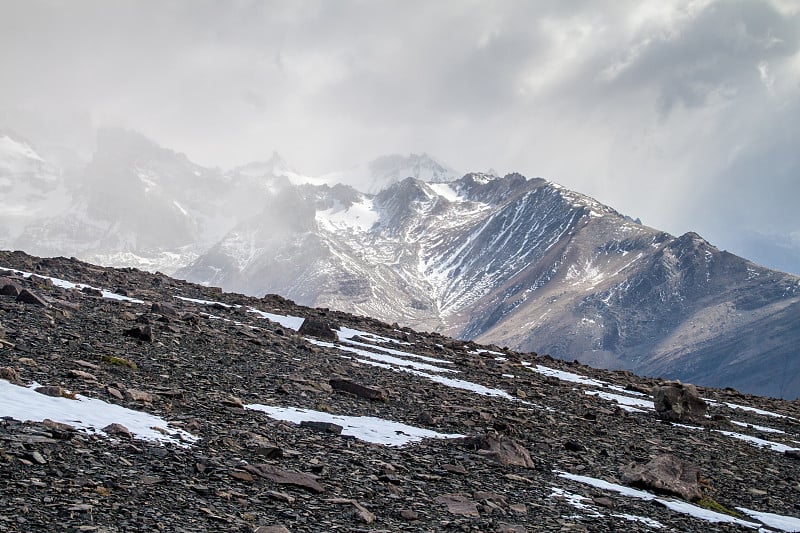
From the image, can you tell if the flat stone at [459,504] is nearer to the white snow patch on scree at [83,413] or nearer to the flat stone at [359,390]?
the white snow patch on scree at [83,413]

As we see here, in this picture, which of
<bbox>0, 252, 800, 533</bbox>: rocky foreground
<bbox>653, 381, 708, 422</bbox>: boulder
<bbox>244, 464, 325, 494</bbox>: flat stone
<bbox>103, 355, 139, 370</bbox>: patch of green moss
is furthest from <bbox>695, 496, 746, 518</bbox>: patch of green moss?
<bbox>103, 355, 139, 370</bbox>: patch of green moss

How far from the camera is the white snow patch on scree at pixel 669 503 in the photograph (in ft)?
62.9

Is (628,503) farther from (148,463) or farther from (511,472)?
(148,463)

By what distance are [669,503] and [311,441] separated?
10054 mm

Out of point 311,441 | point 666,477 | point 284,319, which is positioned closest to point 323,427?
point 311,441

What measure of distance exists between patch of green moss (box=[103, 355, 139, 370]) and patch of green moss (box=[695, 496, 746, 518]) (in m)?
17.6

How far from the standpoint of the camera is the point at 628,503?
61.8 ft

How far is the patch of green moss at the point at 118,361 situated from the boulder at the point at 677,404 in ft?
86.7

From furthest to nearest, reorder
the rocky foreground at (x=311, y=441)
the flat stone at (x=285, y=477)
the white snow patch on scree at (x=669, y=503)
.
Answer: the white snow patch on scree at (x=669, y=503)
the flat stone at (x=285, y=477)
the rocky foreground at (x=311, y=441)

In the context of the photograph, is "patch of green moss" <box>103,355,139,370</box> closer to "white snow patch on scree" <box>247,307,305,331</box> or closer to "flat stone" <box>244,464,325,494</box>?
"flat stone" <box>244,464,325,494</box>

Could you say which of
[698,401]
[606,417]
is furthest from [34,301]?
[698,401]

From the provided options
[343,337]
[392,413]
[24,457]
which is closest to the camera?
[24,457]

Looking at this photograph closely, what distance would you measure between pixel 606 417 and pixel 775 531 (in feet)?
47.0

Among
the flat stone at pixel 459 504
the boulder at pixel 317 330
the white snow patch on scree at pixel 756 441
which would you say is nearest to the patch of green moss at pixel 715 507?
the flat stone at pixel 459 504
